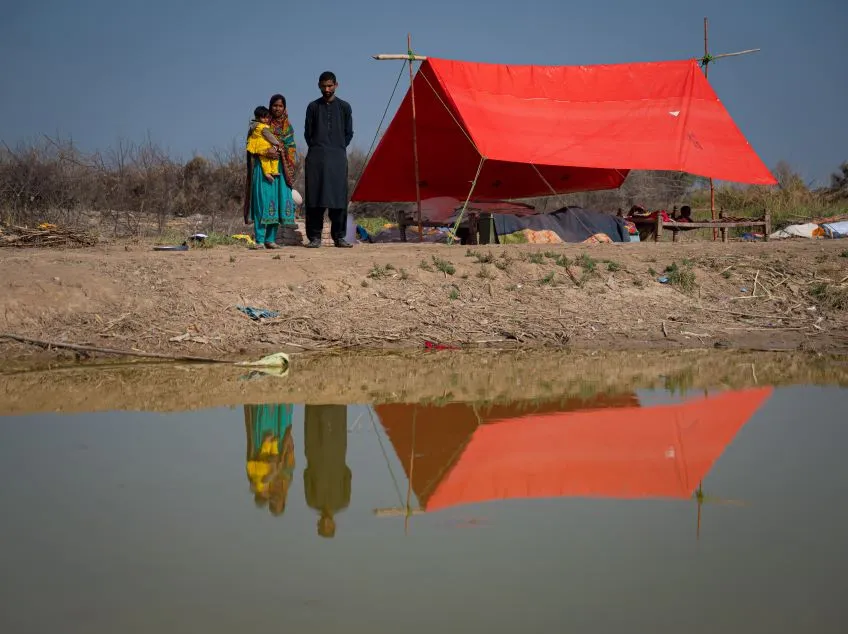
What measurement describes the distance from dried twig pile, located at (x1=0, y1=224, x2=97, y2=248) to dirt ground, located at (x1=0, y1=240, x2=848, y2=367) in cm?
53

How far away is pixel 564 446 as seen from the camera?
134 inches

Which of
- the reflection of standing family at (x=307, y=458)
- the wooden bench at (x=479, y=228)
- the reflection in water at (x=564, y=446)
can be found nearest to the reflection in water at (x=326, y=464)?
the reflection of standing family at (x=307, y=458)

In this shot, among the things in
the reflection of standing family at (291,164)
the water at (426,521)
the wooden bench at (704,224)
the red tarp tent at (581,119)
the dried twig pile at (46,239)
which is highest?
the red tarp tent at (581,119)

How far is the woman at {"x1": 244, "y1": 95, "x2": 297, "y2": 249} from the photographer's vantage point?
7348 millimetres

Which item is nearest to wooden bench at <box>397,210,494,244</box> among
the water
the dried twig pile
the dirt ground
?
the dirt ground

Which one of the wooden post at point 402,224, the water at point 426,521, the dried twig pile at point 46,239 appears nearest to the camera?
the water at point 426,521

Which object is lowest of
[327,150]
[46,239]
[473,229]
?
[46,239]

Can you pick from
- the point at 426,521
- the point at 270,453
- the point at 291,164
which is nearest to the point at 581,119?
the point at 291,164

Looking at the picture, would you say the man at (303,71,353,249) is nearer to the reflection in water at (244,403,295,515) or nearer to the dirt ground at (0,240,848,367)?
the dirt ground at (0,240,848,367)

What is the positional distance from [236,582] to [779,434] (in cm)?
228

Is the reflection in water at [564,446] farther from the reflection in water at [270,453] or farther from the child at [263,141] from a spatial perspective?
the child at [263,141]

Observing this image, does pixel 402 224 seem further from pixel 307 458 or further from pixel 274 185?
pixel 307 458

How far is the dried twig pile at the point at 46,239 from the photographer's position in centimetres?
765

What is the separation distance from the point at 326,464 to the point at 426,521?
669 mm
